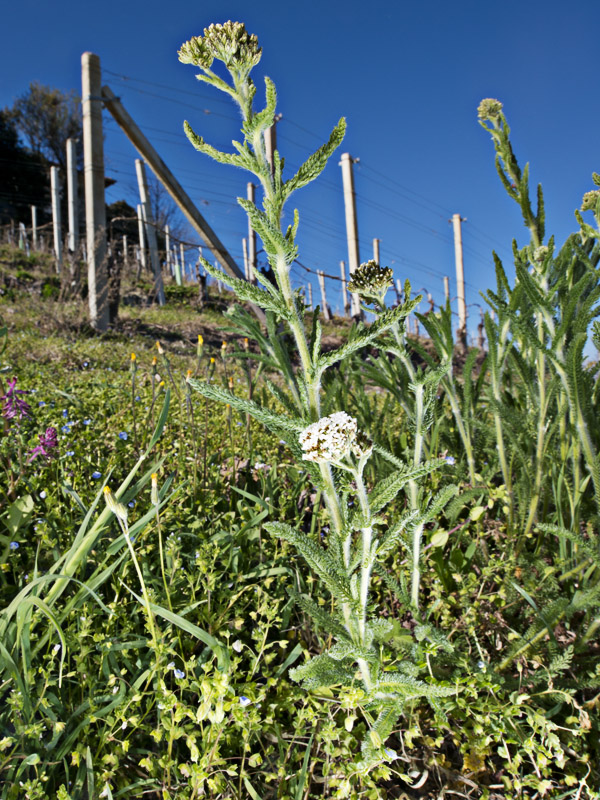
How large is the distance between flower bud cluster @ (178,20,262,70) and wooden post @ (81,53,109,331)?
6284 millimetres

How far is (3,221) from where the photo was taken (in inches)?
988

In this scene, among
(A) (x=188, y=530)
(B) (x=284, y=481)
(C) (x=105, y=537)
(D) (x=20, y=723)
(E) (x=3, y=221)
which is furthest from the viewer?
(E) (x=3, y=221)

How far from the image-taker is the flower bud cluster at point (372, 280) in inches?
44.1

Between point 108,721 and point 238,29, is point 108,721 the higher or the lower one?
the lower one

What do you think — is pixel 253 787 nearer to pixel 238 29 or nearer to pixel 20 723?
pixel 20 723

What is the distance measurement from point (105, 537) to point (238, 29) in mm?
1277

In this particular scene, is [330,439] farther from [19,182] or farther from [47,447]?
[19,182]

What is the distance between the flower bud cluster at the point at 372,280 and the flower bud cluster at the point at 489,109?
2.25 feet

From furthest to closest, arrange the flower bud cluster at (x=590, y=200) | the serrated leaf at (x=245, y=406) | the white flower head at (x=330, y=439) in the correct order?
the flower bud cluster at (x=590, y=200) → the serrated leaf at (x=245, y=406) → the white flower head at (x=330, y=439)

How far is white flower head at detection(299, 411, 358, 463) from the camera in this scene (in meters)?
0.71

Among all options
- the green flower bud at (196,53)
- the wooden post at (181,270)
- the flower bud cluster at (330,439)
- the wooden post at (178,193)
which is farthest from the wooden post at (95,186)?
the wooden post at (181,270)

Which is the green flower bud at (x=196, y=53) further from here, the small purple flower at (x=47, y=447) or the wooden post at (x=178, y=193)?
the wooden post at (x=178, y=193)

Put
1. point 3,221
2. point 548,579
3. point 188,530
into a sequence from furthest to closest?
point 3,221, point 188,530, point 548,579

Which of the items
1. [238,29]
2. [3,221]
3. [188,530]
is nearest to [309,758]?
[188,530]
